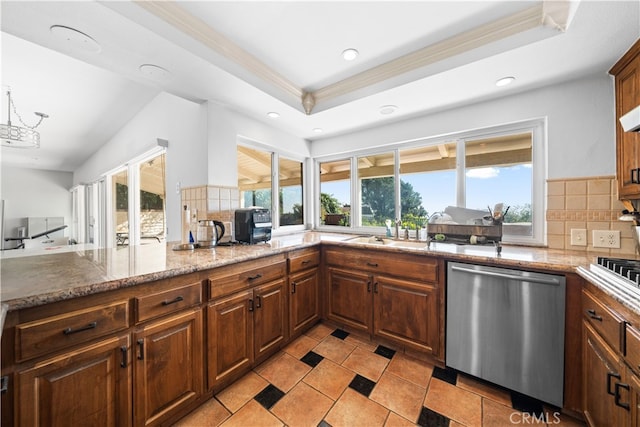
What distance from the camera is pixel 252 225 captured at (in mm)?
2018

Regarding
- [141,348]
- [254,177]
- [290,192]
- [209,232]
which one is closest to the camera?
[141,348]

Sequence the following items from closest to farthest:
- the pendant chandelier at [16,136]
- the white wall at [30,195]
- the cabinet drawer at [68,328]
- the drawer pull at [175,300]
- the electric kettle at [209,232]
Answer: the cabinet drawer at [68,328] < the drawer pull at [175,300] < the electric kettle at [209,232] < the pendant chandelier at [16,136] < the white wall at [30,195]

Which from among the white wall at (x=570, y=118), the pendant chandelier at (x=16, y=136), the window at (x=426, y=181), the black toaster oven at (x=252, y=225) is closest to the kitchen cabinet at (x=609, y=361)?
the white wall at (x=570, y=118)

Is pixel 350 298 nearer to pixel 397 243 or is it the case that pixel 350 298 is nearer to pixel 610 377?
pixel 397 243

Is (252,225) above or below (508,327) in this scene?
above

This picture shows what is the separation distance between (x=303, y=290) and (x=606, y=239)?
2.28 m

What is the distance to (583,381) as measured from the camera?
3.99ft

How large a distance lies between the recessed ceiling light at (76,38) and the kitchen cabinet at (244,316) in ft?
4.86

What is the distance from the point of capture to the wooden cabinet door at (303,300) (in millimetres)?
1944

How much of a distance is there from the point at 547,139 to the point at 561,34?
0.84 m

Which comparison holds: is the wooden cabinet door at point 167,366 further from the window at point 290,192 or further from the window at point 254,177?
the window at point 290,192

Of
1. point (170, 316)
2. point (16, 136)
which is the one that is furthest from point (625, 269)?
point (16, 136)

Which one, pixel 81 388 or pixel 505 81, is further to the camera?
pixel 505 81

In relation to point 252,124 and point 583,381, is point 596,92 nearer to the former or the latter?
point 583,381
